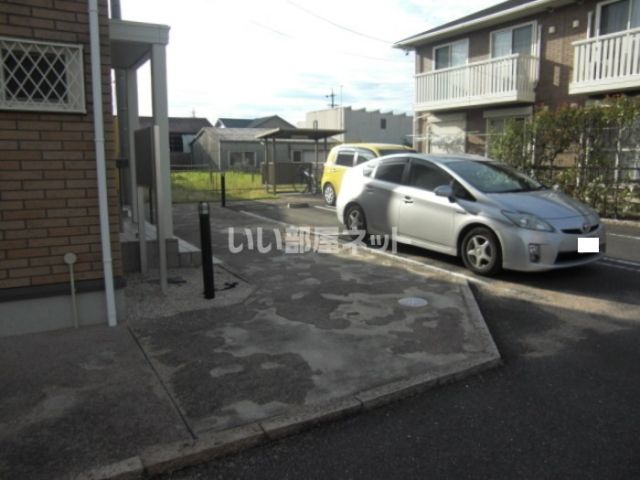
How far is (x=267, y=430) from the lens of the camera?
315 centimetres

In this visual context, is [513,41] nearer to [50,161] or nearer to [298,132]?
[298,132]

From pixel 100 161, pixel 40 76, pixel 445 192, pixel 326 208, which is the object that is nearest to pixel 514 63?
pixel 326 208

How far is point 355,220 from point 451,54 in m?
13.5

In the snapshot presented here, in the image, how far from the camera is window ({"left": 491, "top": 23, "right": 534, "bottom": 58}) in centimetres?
1750

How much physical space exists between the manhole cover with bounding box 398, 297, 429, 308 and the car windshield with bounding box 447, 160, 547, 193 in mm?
2084

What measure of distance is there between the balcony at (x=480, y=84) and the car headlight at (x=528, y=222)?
1188cm

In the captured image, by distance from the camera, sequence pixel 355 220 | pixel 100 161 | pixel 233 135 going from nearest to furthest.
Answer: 1. pixel 100 161
2. pixel 355 220
3. pixel 233 135

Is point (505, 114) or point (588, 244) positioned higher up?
point (505, 114)

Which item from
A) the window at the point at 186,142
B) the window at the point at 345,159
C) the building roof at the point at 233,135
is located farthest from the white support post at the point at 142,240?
the window at the point at 186,142

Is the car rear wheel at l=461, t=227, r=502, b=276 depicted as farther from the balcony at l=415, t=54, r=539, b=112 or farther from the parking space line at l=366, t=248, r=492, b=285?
the balcony at l=415, t=54, r=539, b=112

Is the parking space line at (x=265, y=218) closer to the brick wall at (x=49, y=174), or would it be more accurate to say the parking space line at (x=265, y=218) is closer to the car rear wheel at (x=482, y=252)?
the car rear wheel at (x=482, y=252)

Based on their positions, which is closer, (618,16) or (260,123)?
(618,16)

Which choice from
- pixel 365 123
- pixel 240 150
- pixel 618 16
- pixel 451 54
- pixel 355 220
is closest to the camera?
pixel 355 220

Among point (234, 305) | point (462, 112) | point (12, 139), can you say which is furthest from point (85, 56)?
point (462, 112)
